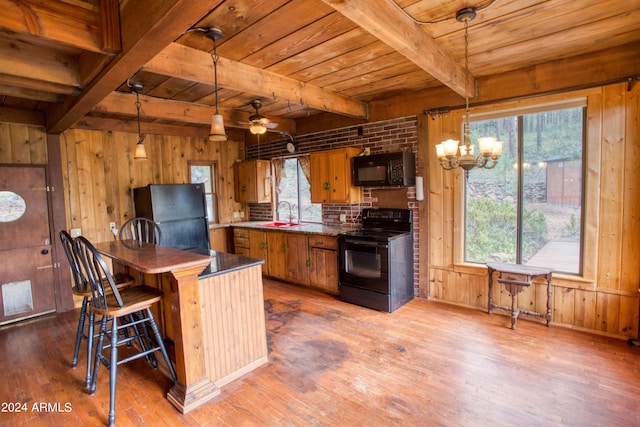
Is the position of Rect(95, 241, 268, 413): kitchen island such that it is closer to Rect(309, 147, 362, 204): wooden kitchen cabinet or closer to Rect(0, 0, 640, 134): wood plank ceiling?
Rect(0, 0, 640, 134): wood plank ceiling

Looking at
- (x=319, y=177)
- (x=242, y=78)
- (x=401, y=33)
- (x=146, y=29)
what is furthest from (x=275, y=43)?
(x=319, y=177)

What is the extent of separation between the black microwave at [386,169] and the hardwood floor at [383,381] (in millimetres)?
1589

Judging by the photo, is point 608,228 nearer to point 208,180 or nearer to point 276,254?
point 276,254

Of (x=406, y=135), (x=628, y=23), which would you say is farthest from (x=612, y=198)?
(x=406, y=135)

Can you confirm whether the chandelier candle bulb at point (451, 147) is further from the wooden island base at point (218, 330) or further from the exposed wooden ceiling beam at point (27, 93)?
the exposed wooden ceiling beam at point (27, 93)

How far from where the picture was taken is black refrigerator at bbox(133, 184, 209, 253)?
4281 mm

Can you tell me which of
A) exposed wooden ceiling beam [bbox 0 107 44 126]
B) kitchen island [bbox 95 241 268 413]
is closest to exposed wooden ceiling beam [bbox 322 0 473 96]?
kitchen island [bbox 95 241 268 413]

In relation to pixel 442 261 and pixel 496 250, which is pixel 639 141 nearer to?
pixel 496 250

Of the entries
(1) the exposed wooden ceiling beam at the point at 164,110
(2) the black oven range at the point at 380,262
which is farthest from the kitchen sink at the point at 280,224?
(1) the exposed wooden ceiling beam at the point at 164,110

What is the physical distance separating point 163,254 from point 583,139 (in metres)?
3.78

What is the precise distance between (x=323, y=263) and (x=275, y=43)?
107 inches

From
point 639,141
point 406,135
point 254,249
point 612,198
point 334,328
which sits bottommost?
point 334,328

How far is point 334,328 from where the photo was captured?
332 cm

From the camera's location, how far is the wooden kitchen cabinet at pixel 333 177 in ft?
14.2
